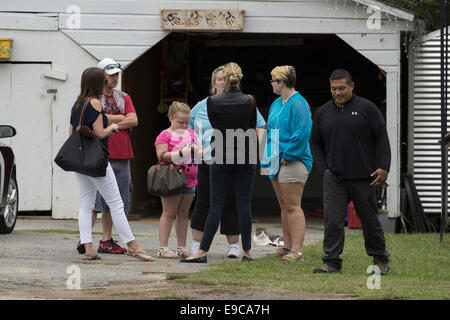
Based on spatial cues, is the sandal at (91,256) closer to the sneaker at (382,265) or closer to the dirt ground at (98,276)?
the dirt ground at (98,276)

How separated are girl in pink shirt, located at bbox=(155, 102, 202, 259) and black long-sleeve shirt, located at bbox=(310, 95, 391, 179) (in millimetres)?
1443

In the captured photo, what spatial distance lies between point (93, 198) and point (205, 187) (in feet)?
3.51

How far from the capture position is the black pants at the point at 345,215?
25.9ft

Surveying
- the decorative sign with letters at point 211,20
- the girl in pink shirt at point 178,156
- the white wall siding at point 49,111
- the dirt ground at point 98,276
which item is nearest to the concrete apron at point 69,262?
the dirt ground at point 98,276

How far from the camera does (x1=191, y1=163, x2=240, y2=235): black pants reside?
8.88m

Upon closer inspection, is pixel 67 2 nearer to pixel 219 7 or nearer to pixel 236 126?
pixel 219 7

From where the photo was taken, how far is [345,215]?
7.95m

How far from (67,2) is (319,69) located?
672 cm

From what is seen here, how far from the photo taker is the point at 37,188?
13.9m

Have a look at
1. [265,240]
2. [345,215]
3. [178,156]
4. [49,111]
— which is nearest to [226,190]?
[178,156]

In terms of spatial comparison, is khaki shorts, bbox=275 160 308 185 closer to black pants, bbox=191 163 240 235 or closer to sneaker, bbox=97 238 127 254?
black pants, bbox=191 163 240 235

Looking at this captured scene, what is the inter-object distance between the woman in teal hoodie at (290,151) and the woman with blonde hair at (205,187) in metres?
0.21

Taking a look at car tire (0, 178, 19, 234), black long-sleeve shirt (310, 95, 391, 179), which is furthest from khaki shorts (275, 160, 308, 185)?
car tire (0, 178, 19, 234)

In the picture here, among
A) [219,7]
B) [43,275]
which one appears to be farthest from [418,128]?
[43,275]
